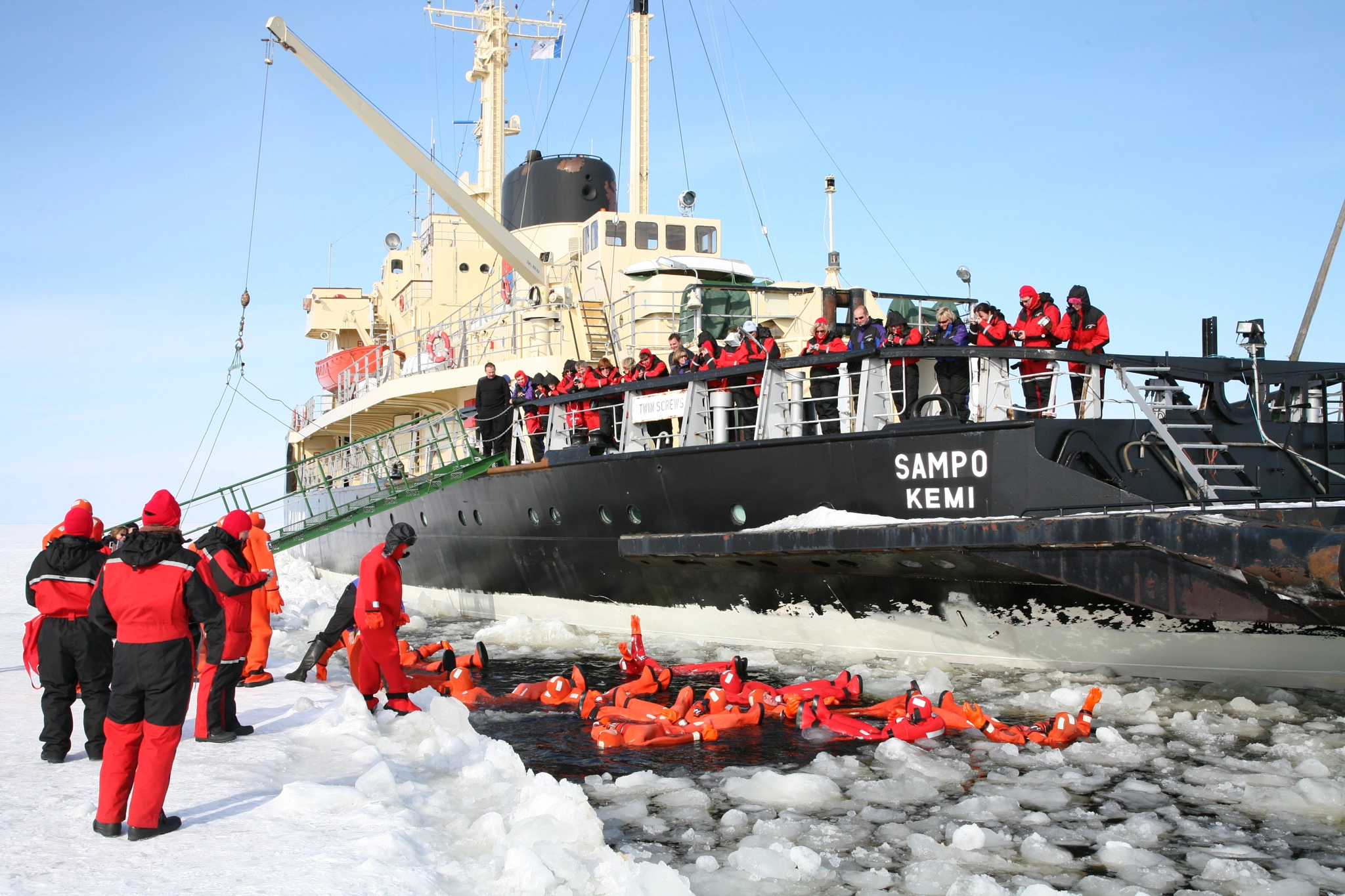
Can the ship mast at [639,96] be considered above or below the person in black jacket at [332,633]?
above

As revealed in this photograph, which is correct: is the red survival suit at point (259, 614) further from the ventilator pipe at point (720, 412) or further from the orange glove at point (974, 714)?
the orange glove at point (974, 714)

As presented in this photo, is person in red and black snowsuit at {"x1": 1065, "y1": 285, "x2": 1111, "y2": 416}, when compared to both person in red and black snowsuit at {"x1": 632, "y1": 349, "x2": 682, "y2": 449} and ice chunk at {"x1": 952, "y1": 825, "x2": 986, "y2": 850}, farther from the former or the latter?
ice chunk at {"x1": 952, "y1": 825, "x2": 986, "y2": 850}

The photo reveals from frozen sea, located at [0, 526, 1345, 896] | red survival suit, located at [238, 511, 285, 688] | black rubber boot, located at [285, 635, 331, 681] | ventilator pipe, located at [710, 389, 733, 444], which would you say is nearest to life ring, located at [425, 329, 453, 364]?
ventilator pipe, located at [710, 389, 733, 444]

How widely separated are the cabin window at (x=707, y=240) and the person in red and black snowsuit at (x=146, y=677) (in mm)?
13239

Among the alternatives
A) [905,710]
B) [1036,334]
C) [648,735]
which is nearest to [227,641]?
[648,735]

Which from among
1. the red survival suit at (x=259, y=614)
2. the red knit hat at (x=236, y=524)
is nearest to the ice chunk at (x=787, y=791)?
the red knit hat at (x=236, y=524)

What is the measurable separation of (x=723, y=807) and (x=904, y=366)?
471 centimetres

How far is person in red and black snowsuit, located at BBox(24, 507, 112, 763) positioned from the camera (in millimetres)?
5738

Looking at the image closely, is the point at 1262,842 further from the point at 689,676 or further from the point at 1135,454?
the point at 689,676

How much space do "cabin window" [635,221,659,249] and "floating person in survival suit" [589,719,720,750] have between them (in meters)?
10.2

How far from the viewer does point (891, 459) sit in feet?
28.1

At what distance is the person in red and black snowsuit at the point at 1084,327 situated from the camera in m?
Result: 8.38

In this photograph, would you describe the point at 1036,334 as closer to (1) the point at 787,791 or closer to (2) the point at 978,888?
(1) the point at 787,791

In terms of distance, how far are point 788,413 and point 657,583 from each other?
232 centimetres
